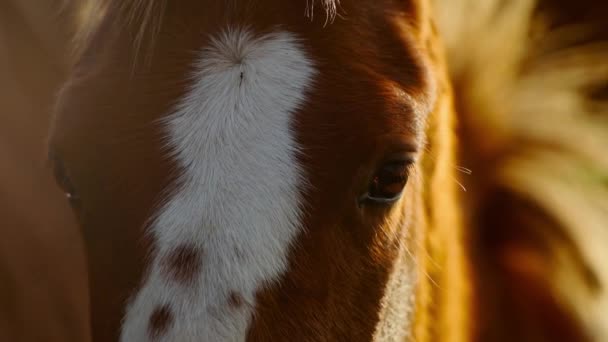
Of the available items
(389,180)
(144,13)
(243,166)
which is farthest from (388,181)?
(144,13)

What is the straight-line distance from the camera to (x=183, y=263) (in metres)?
0.51

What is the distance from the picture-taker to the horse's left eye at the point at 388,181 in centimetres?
59

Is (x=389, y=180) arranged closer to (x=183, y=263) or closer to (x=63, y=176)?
(x=183, y=263)

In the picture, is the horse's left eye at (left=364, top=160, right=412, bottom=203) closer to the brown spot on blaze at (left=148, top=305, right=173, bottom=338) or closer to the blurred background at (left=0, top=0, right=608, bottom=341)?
the brown spot on blaze at (left=148, top=305, right=173, bottom=338)

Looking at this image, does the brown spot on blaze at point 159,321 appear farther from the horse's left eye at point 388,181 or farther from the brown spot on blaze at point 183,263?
the horse's left eye at point 388,181

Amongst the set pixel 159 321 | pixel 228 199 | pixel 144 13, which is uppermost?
pixel 144 13

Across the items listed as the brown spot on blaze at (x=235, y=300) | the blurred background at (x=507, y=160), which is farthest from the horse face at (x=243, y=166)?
the blurred background at (x=507, y=160)

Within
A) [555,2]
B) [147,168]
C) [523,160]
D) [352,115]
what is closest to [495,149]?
[523,160]

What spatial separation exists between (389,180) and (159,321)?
0.76 ft

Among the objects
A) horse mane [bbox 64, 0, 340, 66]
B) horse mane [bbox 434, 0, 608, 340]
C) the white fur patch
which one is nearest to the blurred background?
horse mane [bbox 434, 0, 608, 340]

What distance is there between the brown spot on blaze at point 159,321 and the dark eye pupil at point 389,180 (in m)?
0.21

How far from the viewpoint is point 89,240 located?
0.62 meters

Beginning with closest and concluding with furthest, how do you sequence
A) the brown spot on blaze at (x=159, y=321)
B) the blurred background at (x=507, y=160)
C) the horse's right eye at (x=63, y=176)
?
the brown spot on blaze at (x=159, y=321) → the horse's right eye at (x=63, y=176) → the blurred background at (x=507, y=160)

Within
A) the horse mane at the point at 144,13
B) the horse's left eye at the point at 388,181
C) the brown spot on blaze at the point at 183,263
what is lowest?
the brown spot on blaze at the point at 183,263
